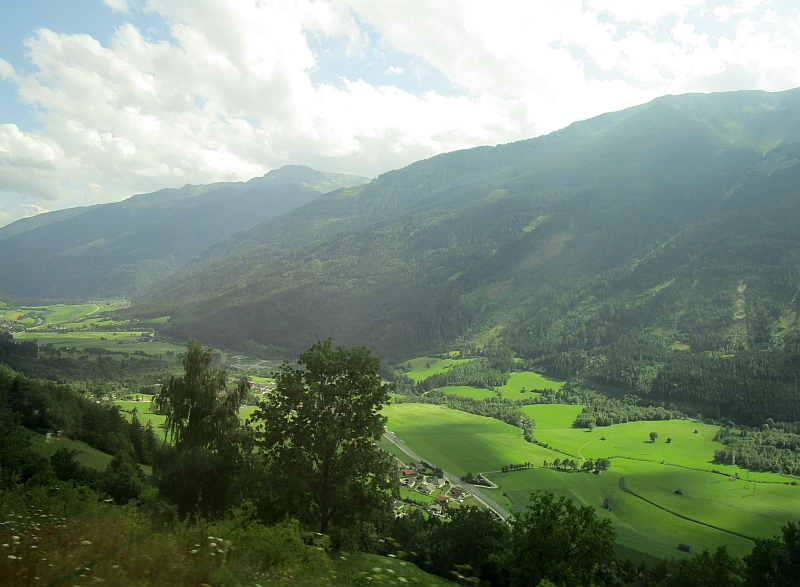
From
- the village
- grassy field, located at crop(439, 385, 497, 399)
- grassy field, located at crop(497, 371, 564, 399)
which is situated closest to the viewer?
the village

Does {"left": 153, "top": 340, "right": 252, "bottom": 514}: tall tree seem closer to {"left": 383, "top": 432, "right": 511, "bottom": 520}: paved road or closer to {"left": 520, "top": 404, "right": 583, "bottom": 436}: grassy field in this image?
{"left": 383, "top": 432, "right": 511, "bottom": 520}: paved road

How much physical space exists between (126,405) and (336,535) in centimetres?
8588

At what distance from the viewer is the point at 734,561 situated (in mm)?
27156

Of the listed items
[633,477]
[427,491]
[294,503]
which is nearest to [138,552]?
[294,503]

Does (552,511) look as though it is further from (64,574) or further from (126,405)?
(126,405)

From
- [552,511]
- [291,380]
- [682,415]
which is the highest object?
[291,380]

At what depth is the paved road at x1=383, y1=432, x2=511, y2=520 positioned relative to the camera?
55550 mm

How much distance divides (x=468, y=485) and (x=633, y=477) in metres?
26.1

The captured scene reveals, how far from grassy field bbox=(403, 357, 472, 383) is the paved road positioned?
67.9m

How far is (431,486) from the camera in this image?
62.1 metres

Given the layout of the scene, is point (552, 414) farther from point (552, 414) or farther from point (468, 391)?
point (468, 391)

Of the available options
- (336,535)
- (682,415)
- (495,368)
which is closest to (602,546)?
(336,535)

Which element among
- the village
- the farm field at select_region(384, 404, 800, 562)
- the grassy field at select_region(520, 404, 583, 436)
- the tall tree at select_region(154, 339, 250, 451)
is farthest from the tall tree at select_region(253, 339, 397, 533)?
the grassy field at select_region(520, 404, 583, 436)

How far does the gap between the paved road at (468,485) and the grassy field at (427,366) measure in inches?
2672
